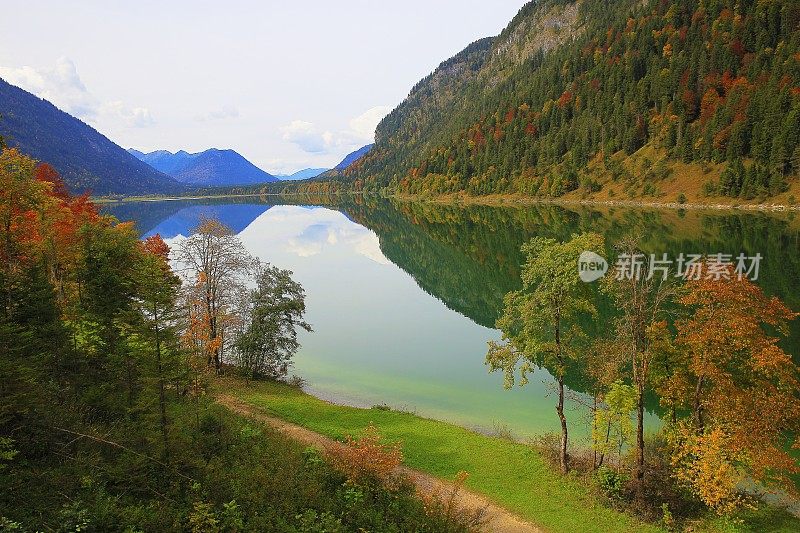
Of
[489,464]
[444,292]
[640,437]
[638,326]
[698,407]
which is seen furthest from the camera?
[444,292]

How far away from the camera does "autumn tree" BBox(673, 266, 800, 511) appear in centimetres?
1761

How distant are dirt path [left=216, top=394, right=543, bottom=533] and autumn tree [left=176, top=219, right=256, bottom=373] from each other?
861 centimetres

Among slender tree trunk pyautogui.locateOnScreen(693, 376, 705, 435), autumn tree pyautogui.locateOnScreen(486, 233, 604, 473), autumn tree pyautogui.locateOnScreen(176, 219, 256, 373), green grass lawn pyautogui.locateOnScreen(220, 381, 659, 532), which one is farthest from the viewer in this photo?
autumn tree pyautogui.locateOnScreen(176, 219, 256, 373)

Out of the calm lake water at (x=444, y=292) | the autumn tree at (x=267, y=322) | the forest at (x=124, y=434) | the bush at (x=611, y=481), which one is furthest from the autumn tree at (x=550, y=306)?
the autumn tree at (x=267, y=322)

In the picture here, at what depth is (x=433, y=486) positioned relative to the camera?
22188 mm

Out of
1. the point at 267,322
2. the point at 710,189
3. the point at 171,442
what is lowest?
the point at 267,322

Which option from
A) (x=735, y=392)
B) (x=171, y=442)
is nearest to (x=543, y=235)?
(x=735, y=392)

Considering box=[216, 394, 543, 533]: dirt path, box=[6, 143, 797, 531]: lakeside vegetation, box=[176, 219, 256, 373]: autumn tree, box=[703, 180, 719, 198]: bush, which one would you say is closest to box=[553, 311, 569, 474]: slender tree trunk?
box=[6, 143, 797, 531]: lakeside vegetation

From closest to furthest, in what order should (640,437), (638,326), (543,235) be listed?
(638,326) < (640,437) < (543,235)

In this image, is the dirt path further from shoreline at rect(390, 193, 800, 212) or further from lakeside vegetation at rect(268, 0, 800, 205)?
lakeside vegetation at rect(268, 0, 800, 205)

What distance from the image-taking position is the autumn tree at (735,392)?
17609mm

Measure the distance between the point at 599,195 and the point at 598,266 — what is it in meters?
149

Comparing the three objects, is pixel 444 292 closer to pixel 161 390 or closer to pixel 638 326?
pixel 638 326

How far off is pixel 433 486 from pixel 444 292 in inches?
1807
